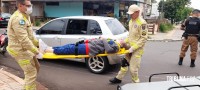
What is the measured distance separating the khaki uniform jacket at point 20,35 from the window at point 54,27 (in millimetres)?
3054

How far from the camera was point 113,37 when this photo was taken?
7047 mm

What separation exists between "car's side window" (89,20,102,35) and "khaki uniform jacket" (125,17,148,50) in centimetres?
179

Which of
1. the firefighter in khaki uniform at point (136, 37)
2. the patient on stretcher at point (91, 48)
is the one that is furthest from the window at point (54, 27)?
the firefighter in khaki uniform at point (136, 37)

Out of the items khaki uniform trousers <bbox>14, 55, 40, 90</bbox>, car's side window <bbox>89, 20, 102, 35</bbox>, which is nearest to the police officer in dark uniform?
car's side window <bbox>89, 20, 102, 35</bbox>

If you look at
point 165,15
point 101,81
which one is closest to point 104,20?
point 101,81

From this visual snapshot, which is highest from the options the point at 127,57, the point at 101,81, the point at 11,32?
the point at 11,32

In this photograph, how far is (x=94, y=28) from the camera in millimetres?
7383

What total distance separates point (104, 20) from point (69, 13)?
25281 mm

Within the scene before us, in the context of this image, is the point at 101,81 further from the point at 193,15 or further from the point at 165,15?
the point at 165,15

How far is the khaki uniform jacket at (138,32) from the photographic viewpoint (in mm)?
5457

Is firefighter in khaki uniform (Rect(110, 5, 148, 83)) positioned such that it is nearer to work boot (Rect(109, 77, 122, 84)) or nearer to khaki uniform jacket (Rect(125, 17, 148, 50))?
khaki uniform jacket (Rect(125, 17, 148, 50))

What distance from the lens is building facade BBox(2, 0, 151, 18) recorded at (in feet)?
99.3

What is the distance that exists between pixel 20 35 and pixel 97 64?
10.0ft

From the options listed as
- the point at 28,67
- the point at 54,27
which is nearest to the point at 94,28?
the point at 54,27
